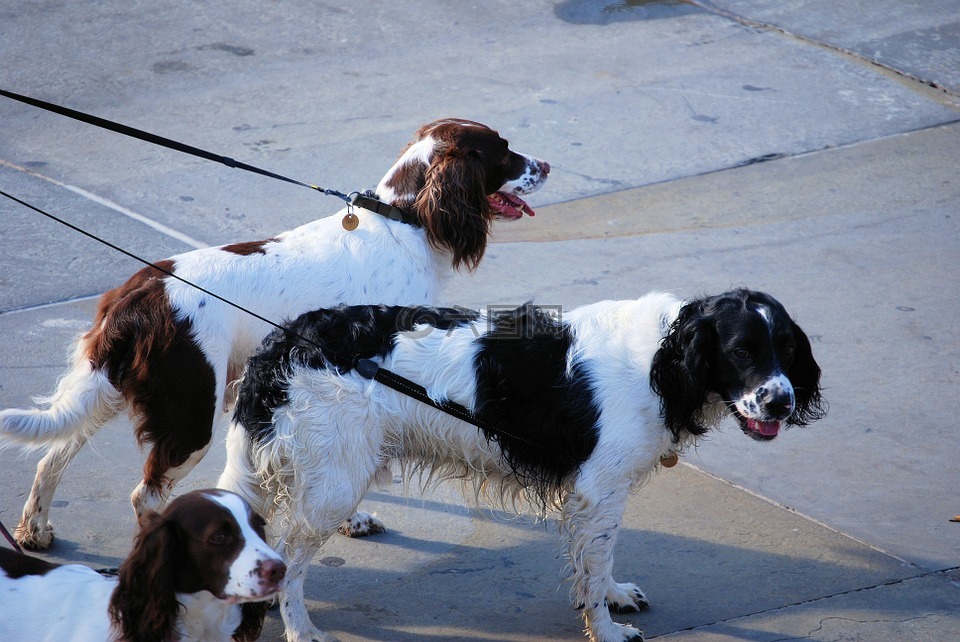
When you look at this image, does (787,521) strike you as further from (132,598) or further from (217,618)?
(132,598)

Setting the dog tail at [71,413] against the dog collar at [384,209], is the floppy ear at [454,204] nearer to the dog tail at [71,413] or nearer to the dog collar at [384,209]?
the dog collar at [384,209]

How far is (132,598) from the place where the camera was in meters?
2.90

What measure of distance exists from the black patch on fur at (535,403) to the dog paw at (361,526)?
1.01 meters

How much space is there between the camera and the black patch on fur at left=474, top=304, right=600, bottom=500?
12.5ft

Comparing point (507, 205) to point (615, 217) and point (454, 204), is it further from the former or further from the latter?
point (615, 217)

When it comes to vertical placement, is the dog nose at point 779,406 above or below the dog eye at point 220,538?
below

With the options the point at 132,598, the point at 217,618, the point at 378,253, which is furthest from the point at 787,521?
the point at 132,598

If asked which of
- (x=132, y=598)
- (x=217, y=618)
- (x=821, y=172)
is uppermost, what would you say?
(x=132, y=598)

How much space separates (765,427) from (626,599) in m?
0.92

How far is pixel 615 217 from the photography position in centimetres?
779

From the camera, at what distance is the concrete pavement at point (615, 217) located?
4.32 meters

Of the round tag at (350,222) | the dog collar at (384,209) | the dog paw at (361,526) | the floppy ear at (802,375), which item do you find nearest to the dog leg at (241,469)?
the dog paw at (361,526)

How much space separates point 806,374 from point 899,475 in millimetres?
1444

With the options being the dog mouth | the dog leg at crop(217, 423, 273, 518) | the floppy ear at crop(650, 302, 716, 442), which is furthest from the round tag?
the dog mouth
